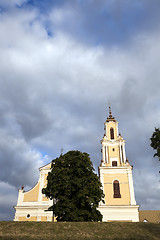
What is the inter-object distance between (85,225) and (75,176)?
26.8 ft

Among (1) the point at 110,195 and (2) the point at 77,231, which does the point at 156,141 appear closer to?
(2) the point at 77,231

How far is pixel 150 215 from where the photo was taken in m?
44.6

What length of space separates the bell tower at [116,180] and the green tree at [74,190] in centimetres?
A: 1417

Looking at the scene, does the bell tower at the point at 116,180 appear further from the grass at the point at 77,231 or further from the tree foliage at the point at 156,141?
the tree foliage at the point at 156,141

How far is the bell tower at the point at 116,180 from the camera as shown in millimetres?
36406

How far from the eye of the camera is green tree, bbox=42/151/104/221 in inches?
883

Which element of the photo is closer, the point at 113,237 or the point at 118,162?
the point at 113,237

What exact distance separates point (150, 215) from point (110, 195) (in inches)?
515

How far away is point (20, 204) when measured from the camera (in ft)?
A: 125

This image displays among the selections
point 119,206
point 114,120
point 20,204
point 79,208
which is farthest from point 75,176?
point 114,120

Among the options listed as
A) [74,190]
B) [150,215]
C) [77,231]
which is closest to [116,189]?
[150,215]

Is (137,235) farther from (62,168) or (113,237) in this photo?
(62,168)

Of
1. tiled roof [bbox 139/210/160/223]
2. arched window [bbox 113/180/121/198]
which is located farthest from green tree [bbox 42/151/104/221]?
tiled roof [bbox 139/210/160/223]

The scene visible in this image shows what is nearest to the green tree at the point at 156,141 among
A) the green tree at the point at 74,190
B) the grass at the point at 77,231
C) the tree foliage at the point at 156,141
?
the tree foliage at the point at 156,141
